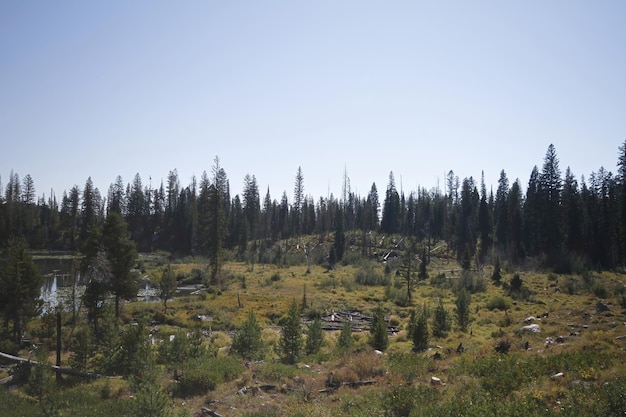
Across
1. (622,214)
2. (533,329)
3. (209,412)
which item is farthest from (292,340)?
(622,214)

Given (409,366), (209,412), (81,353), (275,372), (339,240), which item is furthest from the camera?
(339,240)

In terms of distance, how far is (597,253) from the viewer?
5669 centimetres

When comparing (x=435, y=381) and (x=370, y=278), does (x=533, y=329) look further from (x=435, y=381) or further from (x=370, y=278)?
(x=370, y=278)

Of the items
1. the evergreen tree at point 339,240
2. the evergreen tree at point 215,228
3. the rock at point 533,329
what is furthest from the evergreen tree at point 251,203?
the rock at point 533,329

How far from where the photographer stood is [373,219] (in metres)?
103

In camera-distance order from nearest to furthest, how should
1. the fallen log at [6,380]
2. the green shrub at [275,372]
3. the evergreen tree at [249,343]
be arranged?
the green shrub at [275,372], the fallen log at [6,380], the evergreen tree at [249,343]

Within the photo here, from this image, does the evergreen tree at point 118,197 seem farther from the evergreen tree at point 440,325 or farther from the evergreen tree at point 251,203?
the evergreen tree at point 440,325

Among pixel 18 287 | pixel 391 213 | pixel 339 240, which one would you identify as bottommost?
pixel 18 287

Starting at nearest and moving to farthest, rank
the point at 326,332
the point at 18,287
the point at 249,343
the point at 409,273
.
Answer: the point at 249,343 → the point at 18,287 → the point at 326,332 → the point at 409,273

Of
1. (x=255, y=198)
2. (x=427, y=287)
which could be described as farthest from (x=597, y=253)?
(x=255, y=198)

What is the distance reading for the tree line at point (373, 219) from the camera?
56.3 metres

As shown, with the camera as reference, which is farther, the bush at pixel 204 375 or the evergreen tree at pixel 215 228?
the evergreen tree at pixel 215 228

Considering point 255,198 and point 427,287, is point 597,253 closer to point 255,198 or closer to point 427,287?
→ point 427,287

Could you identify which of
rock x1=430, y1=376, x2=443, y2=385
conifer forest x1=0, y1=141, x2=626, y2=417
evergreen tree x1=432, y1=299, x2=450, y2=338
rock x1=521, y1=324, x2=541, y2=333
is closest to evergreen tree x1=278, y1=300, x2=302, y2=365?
conifer forest x1=0, y1=141, x2=626, y2=417
